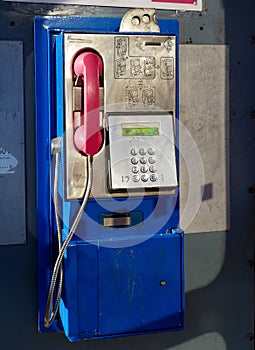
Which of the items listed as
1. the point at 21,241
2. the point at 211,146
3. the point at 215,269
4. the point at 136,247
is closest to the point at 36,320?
the point at 21,241

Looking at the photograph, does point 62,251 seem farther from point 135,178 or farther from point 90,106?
point 90,106

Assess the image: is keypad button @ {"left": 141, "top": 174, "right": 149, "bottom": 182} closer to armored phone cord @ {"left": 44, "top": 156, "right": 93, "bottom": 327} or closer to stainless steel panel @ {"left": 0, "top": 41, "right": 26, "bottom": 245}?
armored phone cord @ {"left": 44, "top": 156, "right": 93, "bottom": 327}

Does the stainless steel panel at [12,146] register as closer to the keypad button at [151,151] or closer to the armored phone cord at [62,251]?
the armored phone cord at [62,251]

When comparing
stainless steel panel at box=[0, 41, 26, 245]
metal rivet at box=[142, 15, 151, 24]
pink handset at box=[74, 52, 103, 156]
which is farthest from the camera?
stainless steel panel at box=[0, 41, 26, 245]

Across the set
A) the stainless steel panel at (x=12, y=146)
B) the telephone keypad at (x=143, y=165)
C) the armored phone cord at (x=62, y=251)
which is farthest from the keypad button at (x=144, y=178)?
the stainless steel panel at (x=12, y=146)

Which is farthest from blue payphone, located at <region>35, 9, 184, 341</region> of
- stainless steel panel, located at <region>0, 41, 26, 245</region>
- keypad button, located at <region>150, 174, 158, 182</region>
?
stainless steel panel, located at <region>0, 41, 26, 245</region>

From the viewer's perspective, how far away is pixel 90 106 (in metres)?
1.65

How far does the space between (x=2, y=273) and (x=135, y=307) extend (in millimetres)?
429

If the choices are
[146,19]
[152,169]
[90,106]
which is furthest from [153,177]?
[146,19]

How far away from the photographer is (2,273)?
1.91m

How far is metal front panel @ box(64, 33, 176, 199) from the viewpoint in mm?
1680

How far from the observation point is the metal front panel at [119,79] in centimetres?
168

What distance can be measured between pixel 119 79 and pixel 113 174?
0.85 ft

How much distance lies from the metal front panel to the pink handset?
3 centimetres
